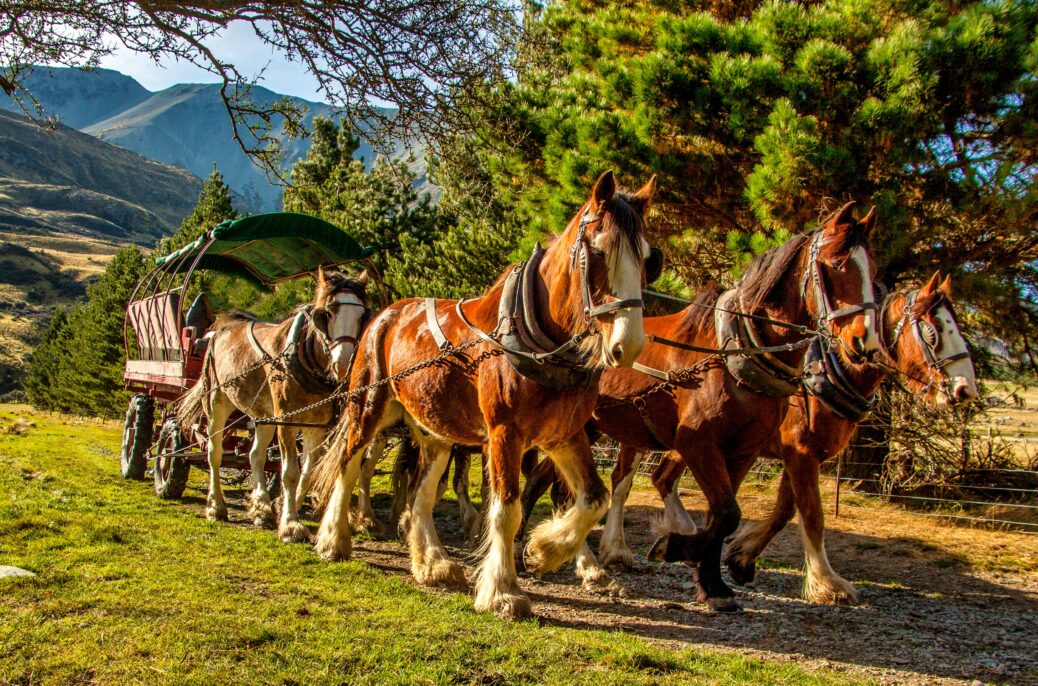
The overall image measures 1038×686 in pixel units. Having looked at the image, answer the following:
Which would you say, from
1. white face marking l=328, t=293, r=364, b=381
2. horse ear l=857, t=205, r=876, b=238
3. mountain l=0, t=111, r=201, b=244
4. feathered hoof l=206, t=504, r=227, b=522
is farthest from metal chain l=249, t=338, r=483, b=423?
mountain l=0, t=111, r=201, b=244

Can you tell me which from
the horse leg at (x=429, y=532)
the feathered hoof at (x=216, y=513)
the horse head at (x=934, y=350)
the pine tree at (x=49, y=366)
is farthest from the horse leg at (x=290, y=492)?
the pine tree at (x=49, y=366)

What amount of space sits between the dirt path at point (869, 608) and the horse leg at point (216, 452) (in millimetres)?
265

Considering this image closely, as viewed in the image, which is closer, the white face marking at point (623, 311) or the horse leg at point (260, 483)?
the white face marking at point (623, 311)

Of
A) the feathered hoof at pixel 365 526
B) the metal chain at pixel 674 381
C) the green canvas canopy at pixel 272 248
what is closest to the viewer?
the metal chain at pixel 674 381

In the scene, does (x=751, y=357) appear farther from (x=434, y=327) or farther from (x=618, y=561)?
(x=618, y=561)

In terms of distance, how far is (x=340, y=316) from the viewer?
21.8ft

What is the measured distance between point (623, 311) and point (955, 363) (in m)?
2.76

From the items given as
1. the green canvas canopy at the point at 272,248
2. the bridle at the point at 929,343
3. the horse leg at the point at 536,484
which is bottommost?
the horse leg at the point at 536,484

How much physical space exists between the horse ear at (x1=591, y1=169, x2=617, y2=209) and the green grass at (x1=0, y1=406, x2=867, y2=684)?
228 centimetres

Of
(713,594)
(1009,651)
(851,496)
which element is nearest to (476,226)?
(851,496)

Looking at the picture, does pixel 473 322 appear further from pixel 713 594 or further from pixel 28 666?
pixel 28 666

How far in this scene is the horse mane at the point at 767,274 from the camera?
4.89 meters

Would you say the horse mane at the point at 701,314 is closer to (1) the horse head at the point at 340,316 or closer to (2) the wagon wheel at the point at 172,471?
(1) the horse head at the point at 340,316

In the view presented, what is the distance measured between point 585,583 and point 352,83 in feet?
13.8
